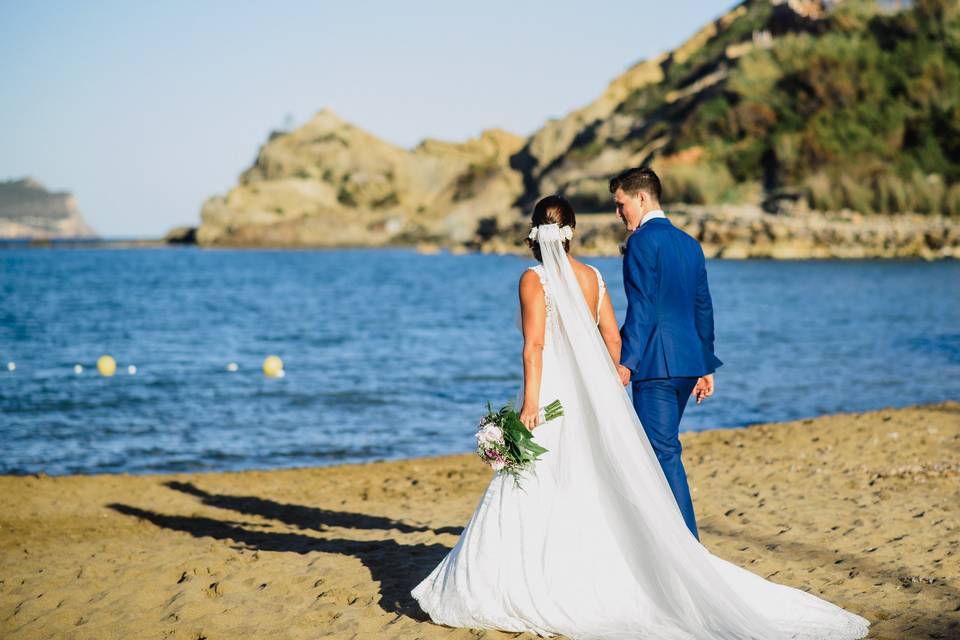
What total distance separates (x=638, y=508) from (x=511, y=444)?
29.3 inches

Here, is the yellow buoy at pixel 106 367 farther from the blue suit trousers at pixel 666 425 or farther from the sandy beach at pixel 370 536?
the blue suit trousers at pixel 666 425

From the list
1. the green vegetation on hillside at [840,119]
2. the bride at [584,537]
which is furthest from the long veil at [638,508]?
the green vegetation on hillside at [840,119]

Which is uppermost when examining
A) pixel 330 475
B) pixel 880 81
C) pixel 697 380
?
pixel 880 81

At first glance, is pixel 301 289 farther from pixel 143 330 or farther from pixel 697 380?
pixel 697 380

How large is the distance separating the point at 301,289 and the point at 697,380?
2160 inches

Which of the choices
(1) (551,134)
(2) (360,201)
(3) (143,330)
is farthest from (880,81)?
→ (2) (360,201)

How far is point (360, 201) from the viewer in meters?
160

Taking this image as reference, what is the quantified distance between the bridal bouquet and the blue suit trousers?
24.7 inches

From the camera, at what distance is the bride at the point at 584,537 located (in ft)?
17.1

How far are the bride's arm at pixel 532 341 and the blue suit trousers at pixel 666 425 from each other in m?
0.71

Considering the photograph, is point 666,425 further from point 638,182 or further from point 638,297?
point 638,182

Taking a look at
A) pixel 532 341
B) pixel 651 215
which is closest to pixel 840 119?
pixel 651 215

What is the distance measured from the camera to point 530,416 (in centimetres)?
545

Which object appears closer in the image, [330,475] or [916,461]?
[916,461]
